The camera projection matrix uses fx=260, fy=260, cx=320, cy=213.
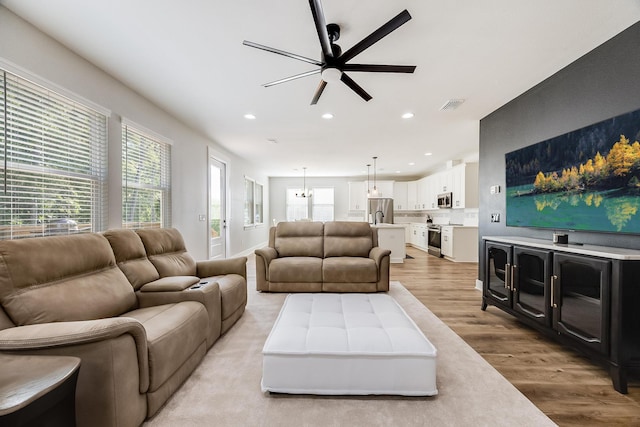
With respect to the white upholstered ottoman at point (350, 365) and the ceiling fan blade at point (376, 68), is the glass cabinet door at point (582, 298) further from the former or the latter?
the ceiling fan blade at point (376, 68)

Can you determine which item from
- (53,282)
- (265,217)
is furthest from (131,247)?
(265,217)

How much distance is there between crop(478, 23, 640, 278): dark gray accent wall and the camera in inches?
80.0

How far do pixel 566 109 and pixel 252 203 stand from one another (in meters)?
7.13

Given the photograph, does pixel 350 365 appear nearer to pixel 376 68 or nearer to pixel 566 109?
pixel 376 68

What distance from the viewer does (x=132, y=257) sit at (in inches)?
89.0

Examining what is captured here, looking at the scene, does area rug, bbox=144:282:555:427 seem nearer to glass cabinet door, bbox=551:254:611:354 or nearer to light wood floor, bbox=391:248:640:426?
light wood floor, bbox=391:248:640:426

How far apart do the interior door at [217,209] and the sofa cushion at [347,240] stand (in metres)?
2.35

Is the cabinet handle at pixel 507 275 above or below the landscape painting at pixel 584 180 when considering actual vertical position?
below

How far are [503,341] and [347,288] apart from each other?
71.0 inches

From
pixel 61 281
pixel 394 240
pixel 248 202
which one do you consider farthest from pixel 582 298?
pixel 248 202

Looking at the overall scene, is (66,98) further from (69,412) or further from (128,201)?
(69,412)

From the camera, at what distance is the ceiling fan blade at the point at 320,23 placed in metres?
1.41

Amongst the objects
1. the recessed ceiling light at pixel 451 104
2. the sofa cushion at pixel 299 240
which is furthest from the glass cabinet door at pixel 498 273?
the sofa cushion at pixel 299 240

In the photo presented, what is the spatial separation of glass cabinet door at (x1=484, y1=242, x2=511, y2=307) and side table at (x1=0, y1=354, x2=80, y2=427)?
336 cm
